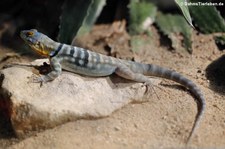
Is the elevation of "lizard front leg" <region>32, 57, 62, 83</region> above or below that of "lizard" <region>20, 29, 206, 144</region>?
below

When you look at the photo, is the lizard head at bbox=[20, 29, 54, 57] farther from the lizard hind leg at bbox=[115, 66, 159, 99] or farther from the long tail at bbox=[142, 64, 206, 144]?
the long tail at bbox=[142, 64, 206, 144]

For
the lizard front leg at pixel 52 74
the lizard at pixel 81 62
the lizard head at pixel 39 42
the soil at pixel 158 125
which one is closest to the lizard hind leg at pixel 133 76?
the lizard at pixel 81 62

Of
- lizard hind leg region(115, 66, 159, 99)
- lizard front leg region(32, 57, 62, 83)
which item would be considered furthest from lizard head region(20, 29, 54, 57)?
lizard hind leg region(115, 66, 159, 99)

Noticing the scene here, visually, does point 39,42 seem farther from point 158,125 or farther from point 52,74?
point 158,125

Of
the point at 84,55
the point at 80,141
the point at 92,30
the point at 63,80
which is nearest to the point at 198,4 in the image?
the point at 92,30

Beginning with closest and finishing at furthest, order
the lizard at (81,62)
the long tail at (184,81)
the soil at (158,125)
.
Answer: the soil at (158,125)
the long tail at (184,81)
the lizard at (81,62)

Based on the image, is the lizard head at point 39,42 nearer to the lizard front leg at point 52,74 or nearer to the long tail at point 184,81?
the lizard front leg at point 52,74

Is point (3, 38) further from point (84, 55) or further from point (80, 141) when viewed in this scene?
point (80, 141)

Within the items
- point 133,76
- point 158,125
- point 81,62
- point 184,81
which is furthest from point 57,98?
point 184,81

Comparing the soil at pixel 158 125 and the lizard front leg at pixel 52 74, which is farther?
the lizard front leg at pixel 52 74
